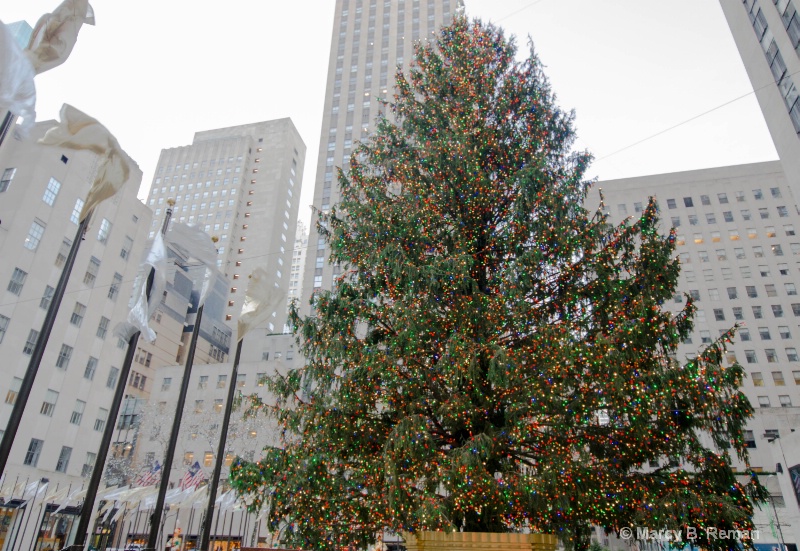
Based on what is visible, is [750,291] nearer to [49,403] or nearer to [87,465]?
[87,465]

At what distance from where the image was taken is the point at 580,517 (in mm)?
9047

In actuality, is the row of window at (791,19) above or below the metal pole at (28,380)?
above

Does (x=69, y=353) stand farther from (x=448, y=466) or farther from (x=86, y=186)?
(x=448, y=466)

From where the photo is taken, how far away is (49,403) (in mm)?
34094

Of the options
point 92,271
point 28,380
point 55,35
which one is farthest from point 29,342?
point 28,380

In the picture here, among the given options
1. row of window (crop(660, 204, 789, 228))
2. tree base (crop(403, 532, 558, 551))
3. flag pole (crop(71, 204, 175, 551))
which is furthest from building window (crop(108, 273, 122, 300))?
row of window (crop(660, 204, 789, 228))

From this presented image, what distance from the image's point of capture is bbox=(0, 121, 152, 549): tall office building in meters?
31.7

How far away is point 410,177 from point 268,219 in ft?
330

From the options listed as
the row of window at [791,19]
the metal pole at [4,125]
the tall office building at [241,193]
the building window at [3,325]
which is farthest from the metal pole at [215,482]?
the tall office building at [241,193]

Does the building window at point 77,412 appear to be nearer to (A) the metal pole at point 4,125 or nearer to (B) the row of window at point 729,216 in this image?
(A) the metal pole at point 4,125

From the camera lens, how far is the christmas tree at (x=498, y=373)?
29.3ft

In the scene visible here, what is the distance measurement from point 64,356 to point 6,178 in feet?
38.9

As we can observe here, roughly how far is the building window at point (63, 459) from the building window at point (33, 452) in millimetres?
1531

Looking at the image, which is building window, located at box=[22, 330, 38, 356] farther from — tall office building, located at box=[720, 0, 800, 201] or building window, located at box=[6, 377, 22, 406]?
tall office building, located at box=[720, 0, 800, 201]
